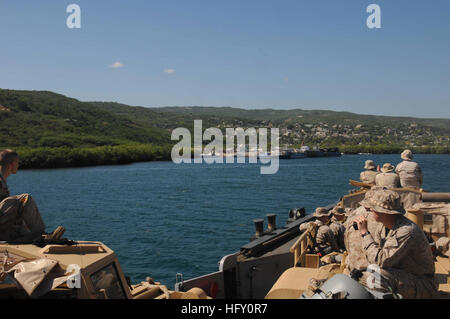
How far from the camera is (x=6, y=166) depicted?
5754 mm

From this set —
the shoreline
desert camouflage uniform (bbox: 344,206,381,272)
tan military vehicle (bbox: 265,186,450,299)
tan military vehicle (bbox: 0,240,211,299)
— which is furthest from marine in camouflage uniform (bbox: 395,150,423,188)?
the shoreline

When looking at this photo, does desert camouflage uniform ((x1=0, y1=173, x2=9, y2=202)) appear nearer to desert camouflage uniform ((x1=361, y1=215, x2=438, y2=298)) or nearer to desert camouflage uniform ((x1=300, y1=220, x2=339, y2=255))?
desert camouflage uniform ((x1=361, y1=215, x2=438, y2=298))

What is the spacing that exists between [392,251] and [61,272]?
11.9 feet

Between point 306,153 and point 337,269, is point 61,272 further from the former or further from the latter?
point 306,153

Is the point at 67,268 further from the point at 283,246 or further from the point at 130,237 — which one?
the point at 130,237

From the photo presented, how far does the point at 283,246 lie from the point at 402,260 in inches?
237

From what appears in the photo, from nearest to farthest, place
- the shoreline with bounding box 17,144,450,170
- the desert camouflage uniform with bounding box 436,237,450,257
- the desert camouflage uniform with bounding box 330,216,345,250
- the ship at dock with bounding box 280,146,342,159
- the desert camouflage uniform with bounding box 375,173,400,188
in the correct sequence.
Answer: the desert camouflage uniform with bounding box 436,237,450,257
the desert camouflage uniform with bounding box 330,216,345,250
the desert camouflage uniform with bounding box 375,173,400,188
the shoreline with bounding box 17,144,450,170
the ship at dock with bounding box 280,146,342,159

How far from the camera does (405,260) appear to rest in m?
4.62

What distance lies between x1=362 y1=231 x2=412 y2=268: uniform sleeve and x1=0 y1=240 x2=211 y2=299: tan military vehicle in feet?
7.79

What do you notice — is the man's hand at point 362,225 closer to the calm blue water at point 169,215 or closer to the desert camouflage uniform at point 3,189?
the desert camouflage uniform at point 3,189

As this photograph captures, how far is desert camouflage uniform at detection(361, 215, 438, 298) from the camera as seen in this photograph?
14.9 feet

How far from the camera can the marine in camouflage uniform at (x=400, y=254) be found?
454 centimetres

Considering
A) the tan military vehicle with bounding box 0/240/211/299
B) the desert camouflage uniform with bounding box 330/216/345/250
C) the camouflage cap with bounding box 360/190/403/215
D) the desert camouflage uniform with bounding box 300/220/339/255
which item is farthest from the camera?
the desert camouflage uniform with bounding box 330/216/345/250


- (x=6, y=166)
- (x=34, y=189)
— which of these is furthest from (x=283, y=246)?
(x=34, y=189)
